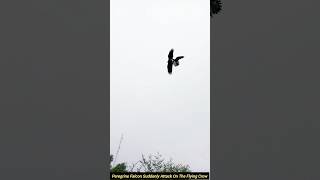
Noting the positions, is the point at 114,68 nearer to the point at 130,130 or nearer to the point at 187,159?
the point at 130,130

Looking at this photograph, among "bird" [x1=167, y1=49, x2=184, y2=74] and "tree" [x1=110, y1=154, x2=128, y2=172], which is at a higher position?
"bird" [x1=167, y1=49, x2=184, y2=74]

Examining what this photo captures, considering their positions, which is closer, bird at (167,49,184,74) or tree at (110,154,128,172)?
tree at (110,154,128,172)

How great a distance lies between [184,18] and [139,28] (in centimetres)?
61

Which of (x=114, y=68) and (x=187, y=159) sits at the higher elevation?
(x=114, y=68)

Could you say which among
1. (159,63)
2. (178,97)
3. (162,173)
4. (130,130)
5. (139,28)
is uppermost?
(139,28)

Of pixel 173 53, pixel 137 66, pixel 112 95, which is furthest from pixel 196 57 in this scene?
pixel 112 95

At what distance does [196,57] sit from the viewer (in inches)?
262
